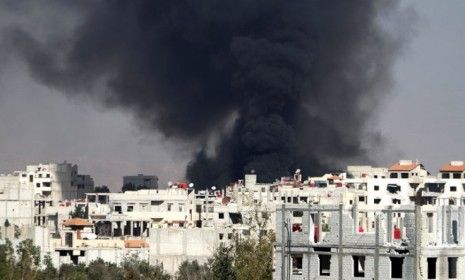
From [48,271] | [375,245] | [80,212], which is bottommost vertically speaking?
[375,245]

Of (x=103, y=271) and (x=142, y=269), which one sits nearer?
(x=103, y=271)

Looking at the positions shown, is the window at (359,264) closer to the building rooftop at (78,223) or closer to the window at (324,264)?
the window at (324,264)

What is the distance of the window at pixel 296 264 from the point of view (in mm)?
20438

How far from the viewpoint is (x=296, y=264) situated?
67.2 ft

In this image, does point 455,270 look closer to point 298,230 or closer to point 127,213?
point 298,230

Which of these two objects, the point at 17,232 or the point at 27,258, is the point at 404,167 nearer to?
the point at 17,232

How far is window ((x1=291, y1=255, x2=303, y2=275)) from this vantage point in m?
20.4

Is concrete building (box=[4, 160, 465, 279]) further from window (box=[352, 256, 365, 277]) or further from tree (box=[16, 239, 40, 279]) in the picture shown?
tree (box=[16, 239, 40, 279])

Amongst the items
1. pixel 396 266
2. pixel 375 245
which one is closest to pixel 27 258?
pixel 375 245

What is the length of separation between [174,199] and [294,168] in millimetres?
28465

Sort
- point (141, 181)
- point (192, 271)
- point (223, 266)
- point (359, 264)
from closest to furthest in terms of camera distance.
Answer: point (359, 264), point (223, 266), point (192, 271), point (141, 181)

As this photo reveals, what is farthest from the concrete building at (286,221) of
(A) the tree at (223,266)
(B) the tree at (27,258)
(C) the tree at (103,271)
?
(B) the tree at (27,258)


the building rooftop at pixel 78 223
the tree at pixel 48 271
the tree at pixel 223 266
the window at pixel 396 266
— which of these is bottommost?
the window at pixel 396 266

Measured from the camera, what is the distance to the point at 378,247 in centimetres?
1970
